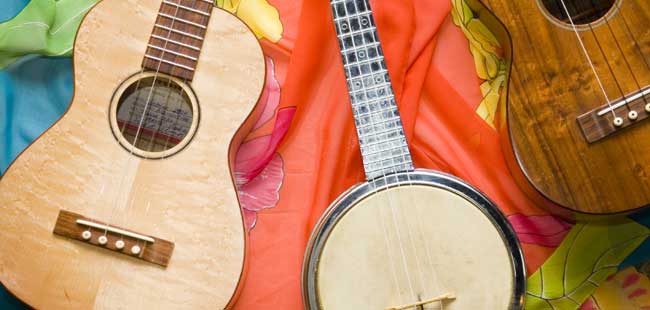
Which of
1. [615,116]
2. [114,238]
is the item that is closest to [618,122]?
[615,116]

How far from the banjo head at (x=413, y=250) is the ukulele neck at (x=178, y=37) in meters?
0.37

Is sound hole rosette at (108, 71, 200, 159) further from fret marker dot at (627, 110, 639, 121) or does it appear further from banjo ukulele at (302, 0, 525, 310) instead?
fret marker dot at (627, 110, 639, 121)

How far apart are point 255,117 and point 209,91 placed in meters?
0.12

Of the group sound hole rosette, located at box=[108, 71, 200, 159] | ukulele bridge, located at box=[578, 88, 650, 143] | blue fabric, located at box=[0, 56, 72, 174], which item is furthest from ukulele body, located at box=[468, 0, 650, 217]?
blue fabric, located at box=[0, 56, 72, 174]

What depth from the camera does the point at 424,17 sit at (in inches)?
57.0

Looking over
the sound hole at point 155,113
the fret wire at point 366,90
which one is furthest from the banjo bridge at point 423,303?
the sound hole at point 155,113

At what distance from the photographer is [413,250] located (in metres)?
1.13

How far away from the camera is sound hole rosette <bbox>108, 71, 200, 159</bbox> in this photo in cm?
118

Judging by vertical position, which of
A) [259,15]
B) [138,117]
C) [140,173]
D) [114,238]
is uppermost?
[259,15]

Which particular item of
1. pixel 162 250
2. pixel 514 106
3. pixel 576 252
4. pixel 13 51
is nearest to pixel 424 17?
pixel 514 106

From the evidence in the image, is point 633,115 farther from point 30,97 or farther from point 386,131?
point 30,97

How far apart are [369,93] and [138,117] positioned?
416 millimetres

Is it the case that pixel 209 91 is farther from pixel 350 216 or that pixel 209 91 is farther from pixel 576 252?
pixel 576 252

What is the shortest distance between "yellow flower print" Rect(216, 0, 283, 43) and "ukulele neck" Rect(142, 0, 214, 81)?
0.22 meters
